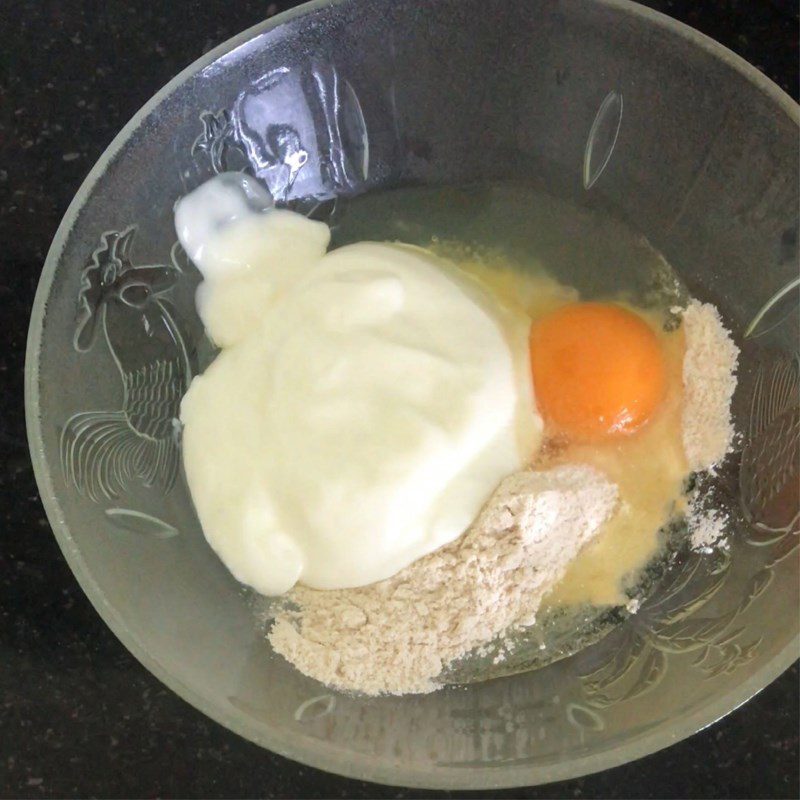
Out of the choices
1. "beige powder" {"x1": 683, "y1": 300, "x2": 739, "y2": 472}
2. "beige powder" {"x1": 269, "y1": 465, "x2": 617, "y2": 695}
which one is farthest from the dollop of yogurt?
"beige powder" {"x1": 683, "y1": 300, "x2": 739, "y2": 472}

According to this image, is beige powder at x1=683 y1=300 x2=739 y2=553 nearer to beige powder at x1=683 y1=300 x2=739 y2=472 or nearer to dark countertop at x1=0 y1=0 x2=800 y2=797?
beige powder at x1=683 y1=300 x2=739 y2=472

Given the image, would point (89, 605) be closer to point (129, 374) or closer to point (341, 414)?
point (129, 374)

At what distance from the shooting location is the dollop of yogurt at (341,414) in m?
A: 1.46

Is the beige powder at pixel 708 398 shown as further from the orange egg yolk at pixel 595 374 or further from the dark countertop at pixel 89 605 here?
the dark countertop at pixel 89 605

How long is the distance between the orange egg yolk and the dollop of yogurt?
1.9 inches

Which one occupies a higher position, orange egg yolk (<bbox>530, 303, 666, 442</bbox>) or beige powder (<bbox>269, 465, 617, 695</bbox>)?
orange egg yolk (<bbox>530, 303, 666, 442</bbox>)

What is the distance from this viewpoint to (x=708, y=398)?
1575 mm

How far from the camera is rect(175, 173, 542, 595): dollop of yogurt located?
1.46m

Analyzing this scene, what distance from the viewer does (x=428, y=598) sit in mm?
1458

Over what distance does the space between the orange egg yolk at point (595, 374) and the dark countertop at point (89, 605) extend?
1.89 ft

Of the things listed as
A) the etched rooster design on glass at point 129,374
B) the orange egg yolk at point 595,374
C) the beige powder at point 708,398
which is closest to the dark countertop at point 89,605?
the etched rooster design on glass at point 129,374

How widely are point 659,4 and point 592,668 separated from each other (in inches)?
51.6

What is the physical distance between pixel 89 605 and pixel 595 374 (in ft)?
3.55

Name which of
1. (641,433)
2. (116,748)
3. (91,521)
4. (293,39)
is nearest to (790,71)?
(641,433)
